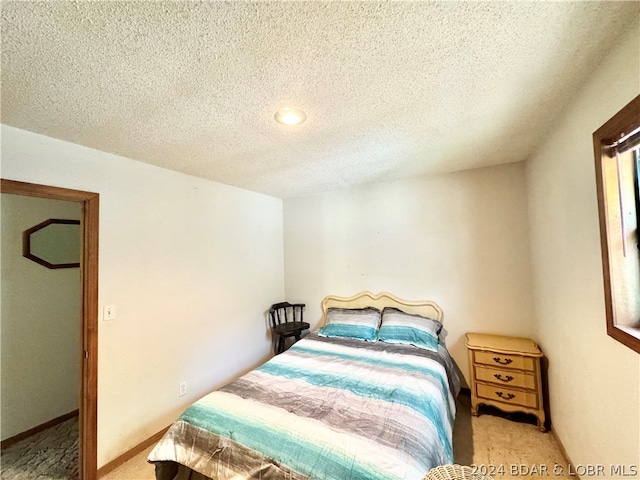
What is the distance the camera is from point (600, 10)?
2.94 feet

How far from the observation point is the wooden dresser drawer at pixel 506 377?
2123 mm

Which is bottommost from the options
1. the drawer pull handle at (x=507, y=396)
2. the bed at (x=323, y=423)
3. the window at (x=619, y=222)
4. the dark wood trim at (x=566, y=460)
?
the dark wood trim at (x=566, y=460)

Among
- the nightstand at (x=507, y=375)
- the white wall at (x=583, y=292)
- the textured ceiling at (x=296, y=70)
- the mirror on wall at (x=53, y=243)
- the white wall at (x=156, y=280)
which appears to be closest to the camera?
the textured ceiling at (x=296, y=70)

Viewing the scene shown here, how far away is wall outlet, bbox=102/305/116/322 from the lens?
1905mm

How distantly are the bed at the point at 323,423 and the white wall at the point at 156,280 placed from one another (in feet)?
2.88

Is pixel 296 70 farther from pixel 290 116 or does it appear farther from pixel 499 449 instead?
pixel 499 449

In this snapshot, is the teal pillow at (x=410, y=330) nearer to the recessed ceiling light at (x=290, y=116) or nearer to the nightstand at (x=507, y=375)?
the nightstand at (x=507, y=375)

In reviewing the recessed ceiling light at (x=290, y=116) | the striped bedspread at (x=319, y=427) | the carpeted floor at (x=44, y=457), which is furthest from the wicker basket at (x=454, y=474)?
the carpeted floor at (x=44, y=457)

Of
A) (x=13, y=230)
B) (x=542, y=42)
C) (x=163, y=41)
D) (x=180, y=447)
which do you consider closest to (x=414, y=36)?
(x=542, y=42)

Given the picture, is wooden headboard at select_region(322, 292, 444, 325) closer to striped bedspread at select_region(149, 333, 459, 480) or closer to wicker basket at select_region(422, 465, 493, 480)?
striped bedspread at select_region(149, 333, 459, 480)

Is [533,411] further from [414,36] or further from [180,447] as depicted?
[414,36]

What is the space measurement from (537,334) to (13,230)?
16.4ft

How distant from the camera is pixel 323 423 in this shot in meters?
1.37

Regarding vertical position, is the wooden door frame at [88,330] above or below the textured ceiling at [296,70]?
below
